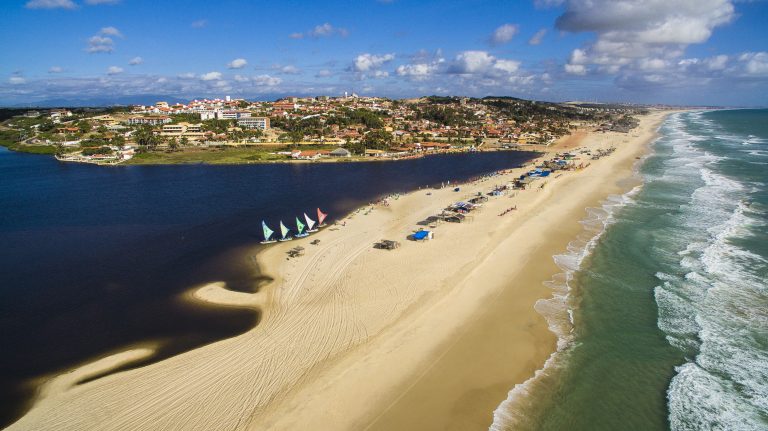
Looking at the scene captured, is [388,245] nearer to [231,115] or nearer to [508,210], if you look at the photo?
[508,210]

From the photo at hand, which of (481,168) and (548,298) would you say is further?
(481,168)

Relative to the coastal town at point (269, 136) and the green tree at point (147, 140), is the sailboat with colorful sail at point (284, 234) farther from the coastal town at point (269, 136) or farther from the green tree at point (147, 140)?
the green tree at point (147, 140)

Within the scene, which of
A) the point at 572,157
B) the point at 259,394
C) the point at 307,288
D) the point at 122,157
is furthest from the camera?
the point at 122,157

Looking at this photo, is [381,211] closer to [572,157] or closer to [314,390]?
[314,390]

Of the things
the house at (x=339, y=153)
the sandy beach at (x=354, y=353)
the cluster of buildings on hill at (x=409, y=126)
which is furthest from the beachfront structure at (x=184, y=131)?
the sandy beach at (x=354, y=353)

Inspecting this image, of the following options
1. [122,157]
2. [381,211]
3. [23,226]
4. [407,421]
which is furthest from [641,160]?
[122,157]

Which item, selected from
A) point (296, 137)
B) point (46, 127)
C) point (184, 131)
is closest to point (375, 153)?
point (296, 137)

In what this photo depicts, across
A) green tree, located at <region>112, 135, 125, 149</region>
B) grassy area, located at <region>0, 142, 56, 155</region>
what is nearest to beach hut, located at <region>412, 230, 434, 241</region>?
green tree, located at <region>112, 135, 125, 149</region>

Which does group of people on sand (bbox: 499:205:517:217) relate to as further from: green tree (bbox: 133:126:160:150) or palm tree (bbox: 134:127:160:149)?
palm tree (bbox: 134:127:160:149)
